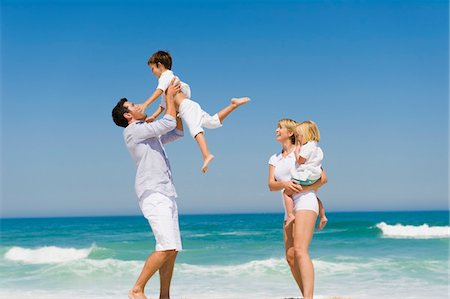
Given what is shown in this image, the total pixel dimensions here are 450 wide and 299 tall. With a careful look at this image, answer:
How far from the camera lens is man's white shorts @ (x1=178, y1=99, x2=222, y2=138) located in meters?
5.94

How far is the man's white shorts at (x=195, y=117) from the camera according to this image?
5938 mm

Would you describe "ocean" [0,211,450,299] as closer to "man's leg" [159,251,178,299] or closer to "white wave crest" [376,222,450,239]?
"white wave crest" [376,222,450,239]

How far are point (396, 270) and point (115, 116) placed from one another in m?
12.2

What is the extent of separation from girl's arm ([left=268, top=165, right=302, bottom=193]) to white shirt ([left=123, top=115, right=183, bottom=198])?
94 cm

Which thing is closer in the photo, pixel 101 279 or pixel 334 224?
pixel 101 279

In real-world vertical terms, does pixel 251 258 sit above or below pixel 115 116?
below

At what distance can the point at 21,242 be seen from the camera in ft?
93.1

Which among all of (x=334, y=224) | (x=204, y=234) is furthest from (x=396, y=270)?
(x=334, y=224)

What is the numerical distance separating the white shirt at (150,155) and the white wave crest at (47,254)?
15.8m

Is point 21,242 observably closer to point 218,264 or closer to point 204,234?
point 204,234

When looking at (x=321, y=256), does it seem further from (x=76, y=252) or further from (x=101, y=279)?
(x=76, y=252)

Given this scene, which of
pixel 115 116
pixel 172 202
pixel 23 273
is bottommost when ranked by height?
pixel 23 273

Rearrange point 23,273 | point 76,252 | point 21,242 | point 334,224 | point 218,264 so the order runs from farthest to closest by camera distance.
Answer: point 334,224 < point 21,242 < point 76,252 < point 218,264 < point 23,273

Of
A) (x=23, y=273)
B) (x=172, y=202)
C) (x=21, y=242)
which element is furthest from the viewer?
(x=21, y=242)
